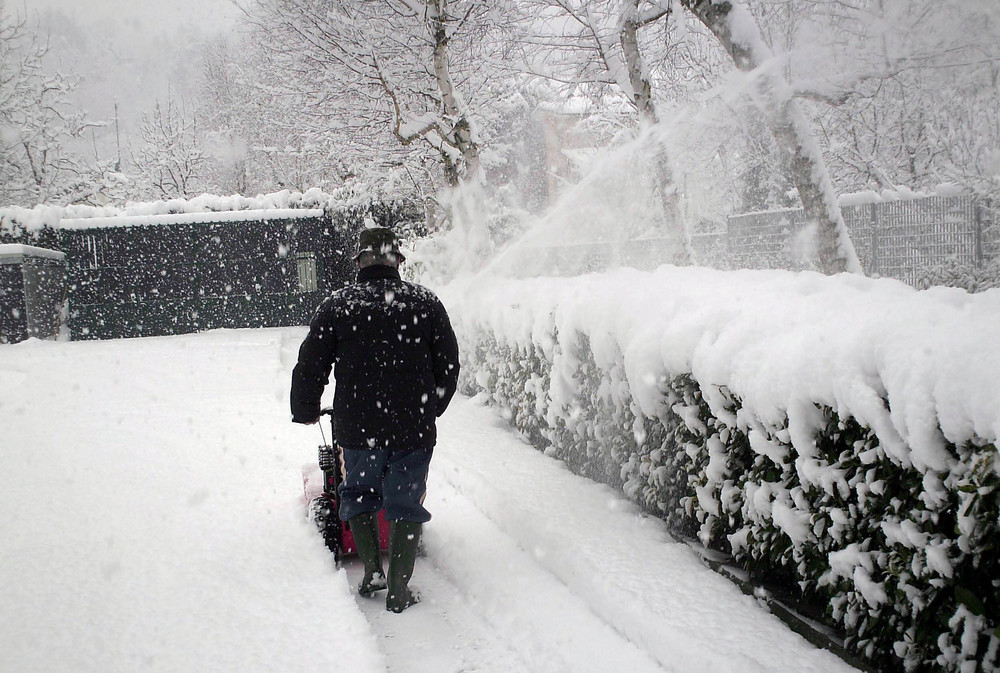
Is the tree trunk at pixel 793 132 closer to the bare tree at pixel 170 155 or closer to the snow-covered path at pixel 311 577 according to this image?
the snow-covered path at pixel 311 577

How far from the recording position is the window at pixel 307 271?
19.8 m

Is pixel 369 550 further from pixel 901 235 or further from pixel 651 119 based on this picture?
pixel 901 235

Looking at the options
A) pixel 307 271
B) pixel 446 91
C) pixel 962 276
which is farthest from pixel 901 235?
pixel 307 271

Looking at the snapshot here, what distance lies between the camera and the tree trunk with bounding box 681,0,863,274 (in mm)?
7996

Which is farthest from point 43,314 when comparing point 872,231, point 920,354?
point 920,354

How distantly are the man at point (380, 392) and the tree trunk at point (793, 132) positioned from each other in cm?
581

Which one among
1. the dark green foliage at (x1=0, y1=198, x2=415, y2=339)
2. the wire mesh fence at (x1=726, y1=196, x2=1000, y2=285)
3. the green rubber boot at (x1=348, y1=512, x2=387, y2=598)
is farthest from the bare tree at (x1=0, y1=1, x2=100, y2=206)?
the green rubber boot at (x1=348, y1=512, x2=387, y2=598)

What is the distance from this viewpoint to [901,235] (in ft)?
38.4

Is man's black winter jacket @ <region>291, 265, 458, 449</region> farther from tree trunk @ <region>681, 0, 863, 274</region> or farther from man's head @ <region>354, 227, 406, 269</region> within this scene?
tree trunk @ <region>681, 0, 863, 274</region>

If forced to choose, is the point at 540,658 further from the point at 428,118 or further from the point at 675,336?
the point at 428,118

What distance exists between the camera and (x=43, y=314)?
1638cm

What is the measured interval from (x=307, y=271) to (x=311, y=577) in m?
16.8

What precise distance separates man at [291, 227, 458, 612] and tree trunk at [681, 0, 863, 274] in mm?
5813

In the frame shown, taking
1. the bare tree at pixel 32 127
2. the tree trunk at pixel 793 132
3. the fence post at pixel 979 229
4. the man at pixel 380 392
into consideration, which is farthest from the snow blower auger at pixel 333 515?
the bare tree at pixel 32 127
